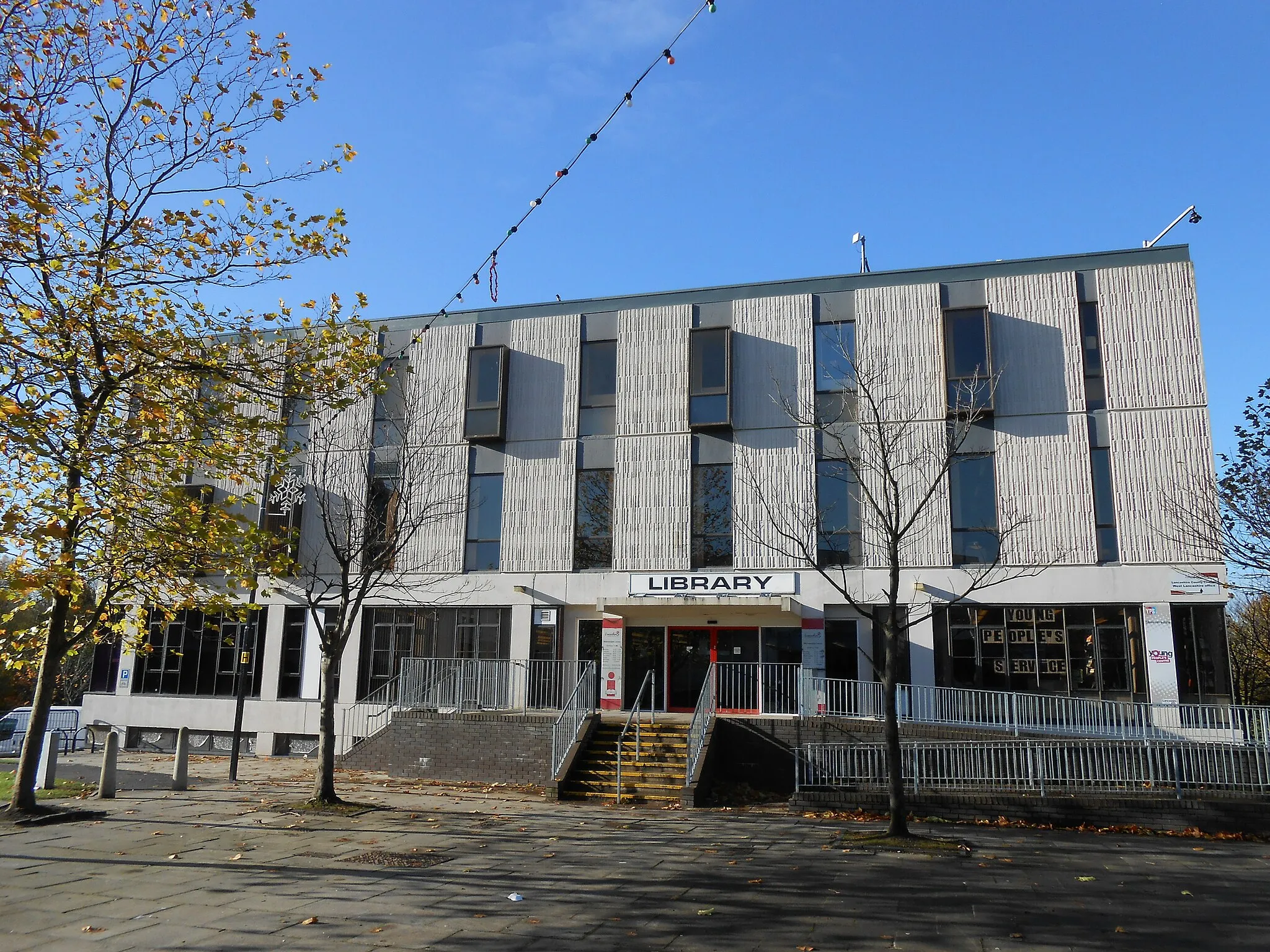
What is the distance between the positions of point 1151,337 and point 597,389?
12.7 m

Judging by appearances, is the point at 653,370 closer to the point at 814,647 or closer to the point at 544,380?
the point at 544,380

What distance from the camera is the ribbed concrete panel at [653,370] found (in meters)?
23.0

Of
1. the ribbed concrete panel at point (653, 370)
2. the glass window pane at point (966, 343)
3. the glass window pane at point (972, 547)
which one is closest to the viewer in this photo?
the glass window pane at point (972, 547)

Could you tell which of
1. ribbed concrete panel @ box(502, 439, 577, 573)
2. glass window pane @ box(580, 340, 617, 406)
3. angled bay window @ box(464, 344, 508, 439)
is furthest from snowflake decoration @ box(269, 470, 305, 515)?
glass window pane @ box(580, 340, 617, 406)

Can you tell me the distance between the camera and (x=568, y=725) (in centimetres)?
1741

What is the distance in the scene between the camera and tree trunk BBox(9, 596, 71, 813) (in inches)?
482

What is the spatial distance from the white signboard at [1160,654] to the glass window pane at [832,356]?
803 centimetres

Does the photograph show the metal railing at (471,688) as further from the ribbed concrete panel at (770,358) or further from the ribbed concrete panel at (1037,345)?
the ribbed concrete panel at (1037,345)

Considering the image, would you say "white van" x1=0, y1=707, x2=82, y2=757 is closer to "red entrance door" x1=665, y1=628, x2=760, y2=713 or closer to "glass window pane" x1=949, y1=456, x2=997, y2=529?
"red entrance door" x1=665, y1=628, x2=760, y2=713

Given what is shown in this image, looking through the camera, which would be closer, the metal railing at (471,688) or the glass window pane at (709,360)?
the metal railing at (471,688)

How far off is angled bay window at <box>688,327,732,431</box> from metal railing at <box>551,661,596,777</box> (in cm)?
688

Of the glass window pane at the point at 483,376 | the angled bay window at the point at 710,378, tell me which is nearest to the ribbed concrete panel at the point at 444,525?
the glass window pane at the point at 483,376

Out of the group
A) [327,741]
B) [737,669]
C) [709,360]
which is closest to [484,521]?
[709,360]

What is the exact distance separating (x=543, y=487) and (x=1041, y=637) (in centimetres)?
1195
